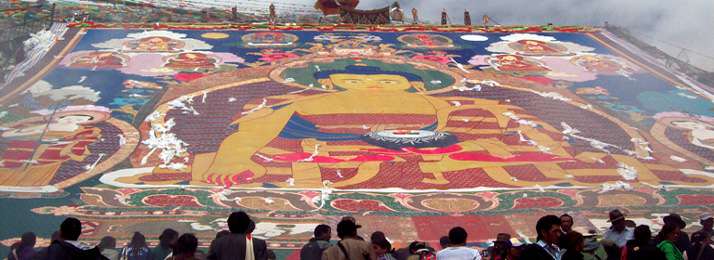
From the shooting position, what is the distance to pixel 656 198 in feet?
38.9

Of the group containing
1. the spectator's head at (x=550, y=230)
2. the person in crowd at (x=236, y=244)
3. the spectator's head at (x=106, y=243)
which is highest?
the spectator's head at (x=550, y=230)

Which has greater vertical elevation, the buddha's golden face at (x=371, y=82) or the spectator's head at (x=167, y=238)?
the spectator's head at (x=167, y=238)

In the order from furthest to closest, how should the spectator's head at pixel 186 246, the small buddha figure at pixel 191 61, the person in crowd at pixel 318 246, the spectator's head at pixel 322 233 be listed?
the small buddha figure at pixel 191 61, the spectator's head at pixel 322 233, the person in crowd at pixel 318 246, the spectator's head at pixel 186 246

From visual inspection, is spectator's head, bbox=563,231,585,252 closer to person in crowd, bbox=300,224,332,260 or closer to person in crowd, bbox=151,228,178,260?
person in crowd, bbox=300,224,332,260

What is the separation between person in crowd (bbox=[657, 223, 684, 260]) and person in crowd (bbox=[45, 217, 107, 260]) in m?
3.77

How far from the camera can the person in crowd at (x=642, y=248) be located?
5355mm

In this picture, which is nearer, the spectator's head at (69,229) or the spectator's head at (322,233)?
the spectator's head at (69,229)

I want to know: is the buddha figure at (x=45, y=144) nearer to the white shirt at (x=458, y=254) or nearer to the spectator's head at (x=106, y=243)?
the spectator's head at (x=106, y=243)

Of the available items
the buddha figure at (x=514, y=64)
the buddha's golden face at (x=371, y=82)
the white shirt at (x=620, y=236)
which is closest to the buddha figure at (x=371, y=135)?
the buddha's golden face at (x=371, y=82)

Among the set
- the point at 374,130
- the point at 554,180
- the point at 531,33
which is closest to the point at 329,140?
the point at 374,130

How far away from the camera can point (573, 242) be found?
16.1 feet

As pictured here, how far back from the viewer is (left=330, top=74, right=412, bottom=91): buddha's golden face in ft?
56.1

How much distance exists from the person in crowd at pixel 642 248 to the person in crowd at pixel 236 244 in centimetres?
252

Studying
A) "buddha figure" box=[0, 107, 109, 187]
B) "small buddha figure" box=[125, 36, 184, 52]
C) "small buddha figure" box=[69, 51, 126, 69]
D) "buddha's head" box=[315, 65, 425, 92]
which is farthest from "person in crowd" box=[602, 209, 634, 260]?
"small buddha figure" box=[125, 36, 184, 52]
